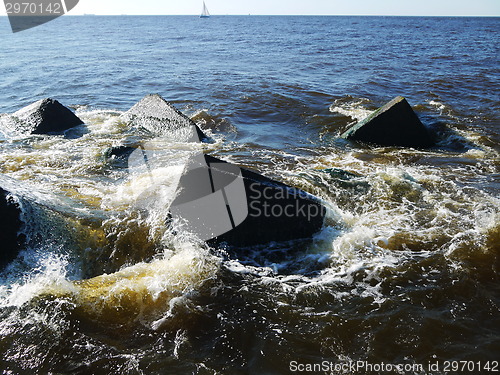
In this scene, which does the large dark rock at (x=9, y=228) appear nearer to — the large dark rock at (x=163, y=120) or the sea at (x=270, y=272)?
the sea at (x=270, y=272)

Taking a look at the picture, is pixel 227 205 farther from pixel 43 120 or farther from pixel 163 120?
pixel 43 120

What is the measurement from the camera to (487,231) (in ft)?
17.4

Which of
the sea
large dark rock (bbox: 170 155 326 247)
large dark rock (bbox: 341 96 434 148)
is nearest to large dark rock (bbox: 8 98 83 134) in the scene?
the sea

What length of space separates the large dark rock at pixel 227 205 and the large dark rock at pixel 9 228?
193cm

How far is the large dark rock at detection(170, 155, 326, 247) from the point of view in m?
5.00

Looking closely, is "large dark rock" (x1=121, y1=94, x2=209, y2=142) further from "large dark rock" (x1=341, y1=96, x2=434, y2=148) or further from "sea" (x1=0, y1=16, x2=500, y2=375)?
"large dark rock" (x1=341, y1=96, x2=434, y2=148)

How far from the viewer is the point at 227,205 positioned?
4996 mm

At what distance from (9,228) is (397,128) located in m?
8.27

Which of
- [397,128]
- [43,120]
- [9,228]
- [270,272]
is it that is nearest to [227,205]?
[270,272]

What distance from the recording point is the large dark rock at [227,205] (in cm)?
500

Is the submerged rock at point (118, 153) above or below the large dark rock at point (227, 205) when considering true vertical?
below

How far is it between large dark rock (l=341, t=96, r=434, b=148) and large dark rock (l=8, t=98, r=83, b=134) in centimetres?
809

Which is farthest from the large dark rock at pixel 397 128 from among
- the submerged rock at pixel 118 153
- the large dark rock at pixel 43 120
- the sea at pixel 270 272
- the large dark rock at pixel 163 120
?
the large dark rock at pixel 43 120

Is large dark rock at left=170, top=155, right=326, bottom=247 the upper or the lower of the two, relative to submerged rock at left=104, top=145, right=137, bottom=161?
upper
